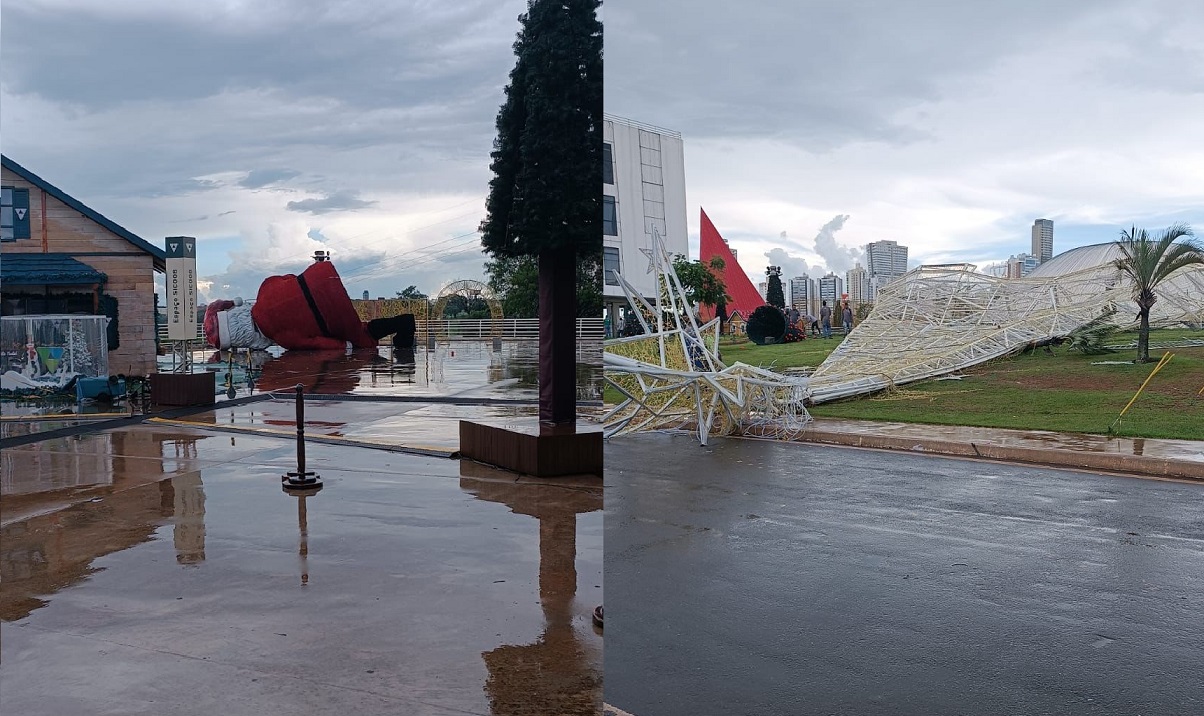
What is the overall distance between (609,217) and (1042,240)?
34085 millimetres

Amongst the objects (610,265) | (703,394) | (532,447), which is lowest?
(532,447)

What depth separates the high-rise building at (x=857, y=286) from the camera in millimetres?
28984

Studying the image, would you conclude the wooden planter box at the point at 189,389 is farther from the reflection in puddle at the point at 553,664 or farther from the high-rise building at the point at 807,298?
the high-rise building at the point at 807,298

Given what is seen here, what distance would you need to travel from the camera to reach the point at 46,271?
2.88 m

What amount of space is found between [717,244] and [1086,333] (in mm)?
16419

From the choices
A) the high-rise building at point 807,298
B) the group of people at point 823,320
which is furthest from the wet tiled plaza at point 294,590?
the high-rise building at point 807,298

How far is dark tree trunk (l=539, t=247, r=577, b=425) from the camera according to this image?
231 cm

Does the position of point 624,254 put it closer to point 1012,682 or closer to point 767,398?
point 1012,682

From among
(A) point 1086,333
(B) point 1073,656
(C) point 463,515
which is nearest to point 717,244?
(B) point 1073,656

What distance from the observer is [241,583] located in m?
3.48

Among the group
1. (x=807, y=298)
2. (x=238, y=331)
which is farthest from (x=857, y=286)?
(x=238, y=331)

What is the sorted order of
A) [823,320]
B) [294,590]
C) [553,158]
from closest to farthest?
[553,158], [294,590], [823,320]

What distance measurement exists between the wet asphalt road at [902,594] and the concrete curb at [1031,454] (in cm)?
48

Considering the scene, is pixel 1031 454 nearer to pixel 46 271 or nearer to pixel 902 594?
pixel 902 594
